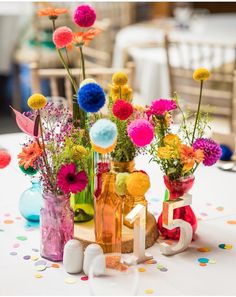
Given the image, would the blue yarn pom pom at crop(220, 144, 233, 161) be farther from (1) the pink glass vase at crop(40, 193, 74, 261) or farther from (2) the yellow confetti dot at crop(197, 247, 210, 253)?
(1) the pink glass vase at crop(40, 193, 74, 261)

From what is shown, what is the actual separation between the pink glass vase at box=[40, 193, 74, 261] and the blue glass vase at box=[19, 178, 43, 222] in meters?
0.15

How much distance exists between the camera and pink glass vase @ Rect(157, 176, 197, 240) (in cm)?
107

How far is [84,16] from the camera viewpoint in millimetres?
1038

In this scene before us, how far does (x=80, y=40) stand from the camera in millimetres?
1092

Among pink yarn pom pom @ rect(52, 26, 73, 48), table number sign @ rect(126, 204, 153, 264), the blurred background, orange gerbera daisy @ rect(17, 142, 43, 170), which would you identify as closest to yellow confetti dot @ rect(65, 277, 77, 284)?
table number sign @ rect(126, 204, 153, 264)

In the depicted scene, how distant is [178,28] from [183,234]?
287cm

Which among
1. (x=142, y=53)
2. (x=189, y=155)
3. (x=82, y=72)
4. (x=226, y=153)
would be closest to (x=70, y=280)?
(x=189, y=155)

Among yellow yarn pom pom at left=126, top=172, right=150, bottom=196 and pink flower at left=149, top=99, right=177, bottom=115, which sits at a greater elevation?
pink flower at left=149, top=99, right=177, bottom=115

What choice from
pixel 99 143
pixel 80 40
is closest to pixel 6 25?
pixel 80 40

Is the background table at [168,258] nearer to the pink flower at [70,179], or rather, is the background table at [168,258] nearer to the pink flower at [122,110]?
the pink flower at [70,179]

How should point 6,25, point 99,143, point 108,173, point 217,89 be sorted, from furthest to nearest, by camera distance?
1. point 6,25
2. point 217,89
3. point 108,173
4. point 99,143

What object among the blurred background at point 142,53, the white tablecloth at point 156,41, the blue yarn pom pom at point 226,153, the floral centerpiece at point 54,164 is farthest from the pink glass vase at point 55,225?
the white tablecloth at point 156,41

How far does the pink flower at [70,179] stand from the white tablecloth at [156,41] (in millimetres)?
1787

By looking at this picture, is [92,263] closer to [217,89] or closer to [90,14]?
[90,14]
